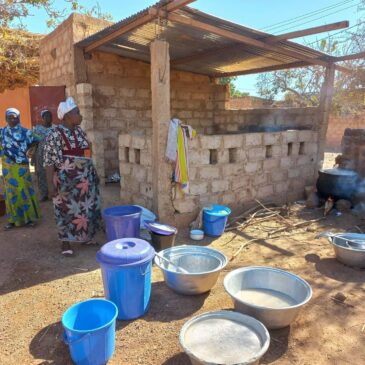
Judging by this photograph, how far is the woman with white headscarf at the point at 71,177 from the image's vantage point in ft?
12.7

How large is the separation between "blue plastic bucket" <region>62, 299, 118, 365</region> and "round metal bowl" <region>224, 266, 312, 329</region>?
0.98m

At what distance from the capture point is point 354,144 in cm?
666

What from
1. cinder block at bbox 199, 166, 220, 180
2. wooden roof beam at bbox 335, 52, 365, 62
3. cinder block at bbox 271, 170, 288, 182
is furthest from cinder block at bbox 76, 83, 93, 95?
wooden roof beam at bbox 335, 52, 365, 62

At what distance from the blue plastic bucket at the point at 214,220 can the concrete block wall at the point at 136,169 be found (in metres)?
0.89

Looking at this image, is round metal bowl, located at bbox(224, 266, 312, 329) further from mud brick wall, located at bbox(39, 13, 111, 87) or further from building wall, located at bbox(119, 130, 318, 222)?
mud brick wall, located at bbox(39, 13, 111, 87)

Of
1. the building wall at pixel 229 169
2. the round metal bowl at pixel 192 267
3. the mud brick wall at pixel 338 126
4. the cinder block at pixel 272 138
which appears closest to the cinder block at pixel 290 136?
the building wall at pixel 229 169

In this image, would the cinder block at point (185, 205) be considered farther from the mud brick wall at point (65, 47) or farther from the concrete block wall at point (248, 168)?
the mud brick wall at point (65, 47)

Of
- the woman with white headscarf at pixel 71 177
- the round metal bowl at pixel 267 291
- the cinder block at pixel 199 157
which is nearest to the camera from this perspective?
the round metal bowl at pixel 267 291

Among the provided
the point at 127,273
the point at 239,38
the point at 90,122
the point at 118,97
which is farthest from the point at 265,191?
the point at 127,273

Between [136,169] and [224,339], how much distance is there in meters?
3.41

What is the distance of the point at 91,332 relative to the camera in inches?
83.9

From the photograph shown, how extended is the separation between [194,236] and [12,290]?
90.8 inches

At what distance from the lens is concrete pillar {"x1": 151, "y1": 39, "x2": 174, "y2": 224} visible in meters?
4.41

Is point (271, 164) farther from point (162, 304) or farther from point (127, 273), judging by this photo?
point (127, 273)
